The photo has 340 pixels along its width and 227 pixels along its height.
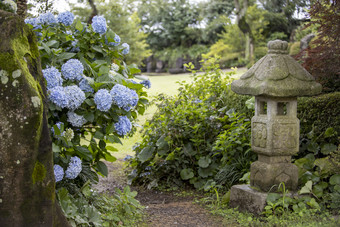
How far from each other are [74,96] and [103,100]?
208mm

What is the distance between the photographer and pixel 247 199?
4.12 metres

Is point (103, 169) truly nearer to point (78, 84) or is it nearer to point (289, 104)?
point (78, 84)

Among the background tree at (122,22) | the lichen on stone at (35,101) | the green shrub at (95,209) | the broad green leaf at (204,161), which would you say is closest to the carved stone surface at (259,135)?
the broad green leaf at (204,161)

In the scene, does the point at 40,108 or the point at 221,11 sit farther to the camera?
the point at 221,11

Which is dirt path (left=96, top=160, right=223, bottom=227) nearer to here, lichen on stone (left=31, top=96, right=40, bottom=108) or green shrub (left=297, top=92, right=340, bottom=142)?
green shrub (left=297, top=92, right=340, bottom=142)

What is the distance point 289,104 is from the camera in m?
4.10

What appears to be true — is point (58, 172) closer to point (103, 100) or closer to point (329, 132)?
point (103, 100)

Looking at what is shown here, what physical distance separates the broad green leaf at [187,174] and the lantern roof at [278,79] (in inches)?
64.9

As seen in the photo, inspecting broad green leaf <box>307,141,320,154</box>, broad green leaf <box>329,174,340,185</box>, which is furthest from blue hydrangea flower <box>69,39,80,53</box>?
broad green leaf <box>307,141,320,154</box>

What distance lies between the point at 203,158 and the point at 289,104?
1.63 metres

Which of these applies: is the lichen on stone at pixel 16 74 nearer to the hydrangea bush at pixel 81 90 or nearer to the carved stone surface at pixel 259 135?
the hydrangea bush at pixel 81 90

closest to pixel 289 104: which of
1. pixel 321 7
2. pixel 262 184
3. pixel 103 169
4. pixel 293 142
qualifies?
pixel 293 142

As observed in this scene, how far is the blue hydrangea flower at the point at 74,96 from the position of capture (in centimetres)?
288

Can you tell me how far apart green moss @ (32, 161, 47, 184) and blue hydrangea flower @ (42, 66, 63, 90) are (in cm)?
76
